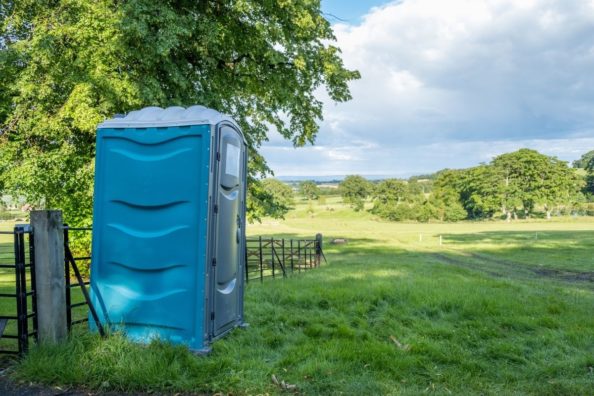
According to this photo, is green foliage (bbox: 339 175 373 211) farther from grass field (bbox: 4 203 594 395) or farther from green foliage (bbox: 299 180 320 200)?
grass field (bbox: 4 203 594 395)

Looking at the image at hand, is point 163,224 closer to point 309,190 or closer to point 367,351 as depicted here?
point 367,351

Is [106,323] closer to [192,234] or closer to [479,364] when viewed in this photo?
[192,234]

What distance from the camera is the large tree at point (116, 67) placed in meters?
10.6

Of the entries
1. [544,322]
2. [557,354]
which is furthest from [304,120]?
[557,354]

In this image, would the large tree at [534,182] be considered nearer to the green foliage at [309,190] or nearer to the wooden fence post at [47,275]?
the green foliage at [309,190]

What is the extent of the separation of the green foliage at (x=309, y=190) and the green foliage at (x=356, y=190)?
8671mm

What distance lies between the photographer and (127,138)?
5168 mm

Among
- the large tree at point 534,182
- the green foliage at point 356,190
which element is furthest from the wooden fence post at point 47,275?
the green foliage at point 356,190

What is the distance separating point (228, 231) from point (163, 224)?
29.5 inches

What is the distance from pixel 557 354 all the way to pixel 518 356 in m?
0.54

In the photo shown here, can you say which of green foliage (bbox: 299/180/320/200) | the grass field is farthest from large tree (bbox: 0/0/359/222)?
green foliage (bbox: 299/180/320/200)

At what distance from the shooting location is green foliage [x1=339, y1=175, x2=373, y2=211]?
360 ft

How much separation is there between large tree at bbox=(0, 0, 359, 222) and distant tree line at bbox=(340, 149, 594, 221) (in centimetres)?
7577

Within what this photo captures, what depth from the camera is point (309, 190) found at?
411 feet
